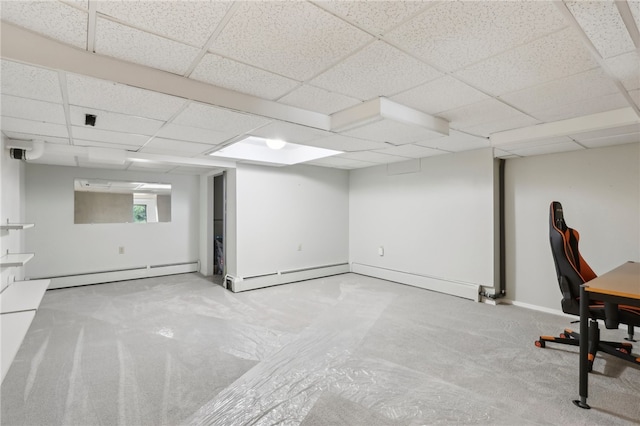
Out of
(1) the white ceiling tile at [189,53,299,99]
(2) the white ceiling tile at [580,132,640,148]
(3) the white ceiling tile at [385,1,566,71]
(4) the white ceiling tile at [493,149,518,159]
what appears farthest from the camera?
(4) the white ceiling tile at [493,149,518,159]

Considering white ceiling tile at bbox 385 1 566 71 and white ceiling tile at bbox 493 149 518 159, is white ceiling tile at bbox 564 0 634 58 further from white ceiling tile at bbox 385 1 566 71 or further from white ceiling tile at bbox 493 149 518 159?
white ceiling tile at bbox 493 149 518 159

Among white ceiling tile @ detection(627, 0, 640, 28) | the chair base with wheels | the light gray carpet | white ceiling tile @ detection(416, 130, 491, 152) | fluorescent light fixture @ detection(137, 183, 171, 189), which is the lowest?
the light gray carpet

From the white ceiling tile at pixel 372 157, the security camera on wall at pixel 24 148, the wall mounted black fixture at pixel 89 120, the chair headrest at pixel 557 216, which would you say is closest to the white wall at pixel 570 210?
the chair headrest at pixel 557 216

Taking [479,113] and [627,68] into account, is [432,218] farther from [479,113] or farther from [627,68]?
[627,68]

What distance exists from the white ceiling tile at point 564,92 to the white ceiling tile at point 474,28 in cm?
77

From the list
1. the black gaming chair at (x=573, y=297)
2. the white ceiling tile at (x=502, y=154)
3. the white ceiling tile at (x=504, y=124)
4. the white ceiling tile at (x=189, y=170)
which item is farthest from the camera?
the white ceiling tile at (x=189, y=170)

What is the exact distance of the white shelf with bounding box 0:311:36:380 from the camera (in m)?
1.86

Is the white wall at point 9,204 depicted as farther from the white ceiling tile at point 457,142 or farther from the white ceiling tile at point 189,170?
the white ceiling tile at point 457,142

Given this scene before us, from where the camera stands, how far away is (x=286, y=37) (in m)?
1.63

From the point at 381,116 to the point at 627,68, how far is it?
152cm

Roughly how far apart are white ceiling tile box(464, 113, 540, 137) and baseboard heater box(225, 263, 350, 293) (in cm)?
360

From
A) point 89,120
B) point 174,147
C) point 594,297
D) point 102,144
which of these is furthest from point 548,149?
point 102,144

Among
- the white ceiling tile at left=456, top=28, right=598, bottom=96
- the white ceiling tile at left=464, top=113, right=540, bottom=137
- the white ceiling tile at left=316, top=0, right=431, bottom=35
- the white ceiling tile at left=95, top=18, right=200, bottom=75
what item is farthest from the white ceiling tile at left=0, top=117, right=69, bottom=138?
the white ceiling tile at left=464, top=113, right=540, bottom=137

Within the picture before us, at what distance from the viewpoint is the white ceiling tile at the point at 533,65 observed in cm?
169
